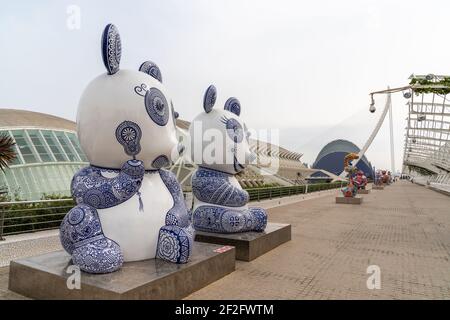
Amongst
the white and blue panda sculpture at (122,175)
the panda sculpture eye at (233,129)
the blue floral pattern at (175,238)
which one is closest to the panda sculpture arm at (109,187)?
the white and blue panda sculpture at (122,175)

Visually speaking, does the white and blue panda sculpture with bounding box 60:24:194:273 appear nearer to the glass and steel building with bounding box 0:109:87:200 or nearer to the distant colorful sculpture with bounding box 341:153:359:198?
the glass and steel building with bounding box 0:109:87:200

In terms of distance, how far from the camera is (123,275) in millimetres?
3668

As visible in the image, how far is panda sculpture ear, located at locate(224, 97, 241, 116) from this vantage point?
22.5ft

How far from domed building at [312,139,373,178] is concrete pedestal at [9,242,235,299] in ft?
241

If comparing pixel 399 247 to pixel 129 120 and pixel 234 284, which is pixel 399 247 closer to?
pixel 234 284

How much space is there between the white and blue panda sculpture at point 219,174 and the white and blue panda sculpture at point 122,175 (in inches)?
69.7

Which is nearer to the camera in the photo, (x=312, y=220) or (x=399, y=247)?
(x=399, y=247)

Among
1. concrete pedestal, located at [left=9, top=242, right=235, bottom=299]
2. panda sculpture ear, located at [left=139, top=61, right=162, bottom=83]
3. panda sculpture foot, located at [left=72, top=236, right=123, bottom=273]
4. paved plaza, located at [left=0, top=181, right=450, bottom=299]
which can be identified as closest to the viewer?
concrete pedestal, located at [left=9, top=242, right=235, bottom=299]

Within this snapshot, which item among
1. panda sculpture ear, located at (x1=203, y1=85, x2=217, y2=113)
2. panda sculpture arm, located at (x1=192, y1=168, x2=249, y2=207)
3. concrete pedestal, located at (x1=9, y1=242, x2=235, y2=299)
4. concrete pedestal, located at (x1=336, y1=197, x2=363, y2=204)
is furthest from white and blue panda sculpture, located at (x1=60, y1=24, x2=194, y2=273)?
concrete pedestal, located at (x1=336, y1=197, x2=363, y2=204)

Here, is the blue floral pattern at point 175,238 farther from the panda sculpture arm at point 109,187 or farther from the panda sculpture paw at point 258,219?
the panda sculpture paw at point 258,219

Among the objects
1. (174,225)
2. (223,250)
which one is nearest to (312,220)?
(223,250)

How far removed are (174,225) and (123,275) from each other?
2.89 feet

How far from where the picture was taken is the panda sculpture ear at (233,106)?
22.5 feet

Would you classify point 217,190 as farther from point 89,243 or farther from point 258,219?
point 89,243
